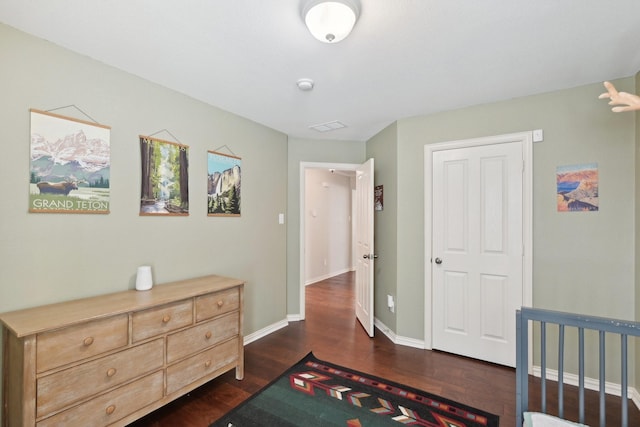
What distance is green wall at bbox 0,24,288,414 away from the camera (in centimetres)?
168

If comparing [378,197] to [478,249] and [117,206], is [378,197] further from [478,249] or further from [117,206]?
[117,206]

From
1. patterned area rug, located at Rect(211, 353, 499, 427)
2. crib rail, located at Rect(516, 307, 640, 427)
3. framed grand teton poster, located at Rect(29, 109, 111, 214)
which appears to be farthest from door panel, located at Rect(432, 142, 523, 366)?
framed grand teton poster, located at Rect(29, 109, 111, 214)

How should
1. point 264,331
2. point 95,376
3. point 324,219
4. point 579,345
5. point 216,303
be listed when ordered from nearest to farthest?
point 579,345
point 95,376
point 216,303
point 264,331
point 324,219

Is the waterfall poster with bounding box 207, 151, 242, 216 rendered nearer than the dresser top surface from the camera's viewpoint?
No

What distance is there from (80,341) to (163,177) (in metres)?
1.29

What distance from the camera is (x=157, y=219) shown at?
2363mm

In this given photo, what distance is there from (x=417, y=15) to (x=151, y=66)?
1.79 m

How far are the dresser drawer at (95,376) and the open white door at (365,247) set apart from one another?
2152 mm

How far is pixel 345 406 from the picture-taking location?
208cm

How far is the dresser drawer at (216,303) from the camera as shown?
213cm

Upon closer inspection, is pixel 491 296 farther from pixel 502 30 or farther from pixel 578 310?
pixel 502 30

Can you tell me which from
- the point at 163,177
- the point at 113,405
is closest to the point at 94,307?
the point at 113,405

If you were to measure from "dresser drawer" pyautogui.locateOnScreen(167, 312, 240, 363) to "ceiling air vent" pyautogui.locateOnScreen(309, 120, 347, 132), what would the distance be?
215 centimetres

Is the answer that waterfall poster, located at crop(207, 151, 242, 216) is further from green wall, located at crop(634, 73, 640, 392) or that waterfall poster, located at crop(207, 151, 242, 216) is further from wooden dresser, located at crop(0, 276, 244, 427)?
green wall, located at crop(634, 73, 640, 392)
